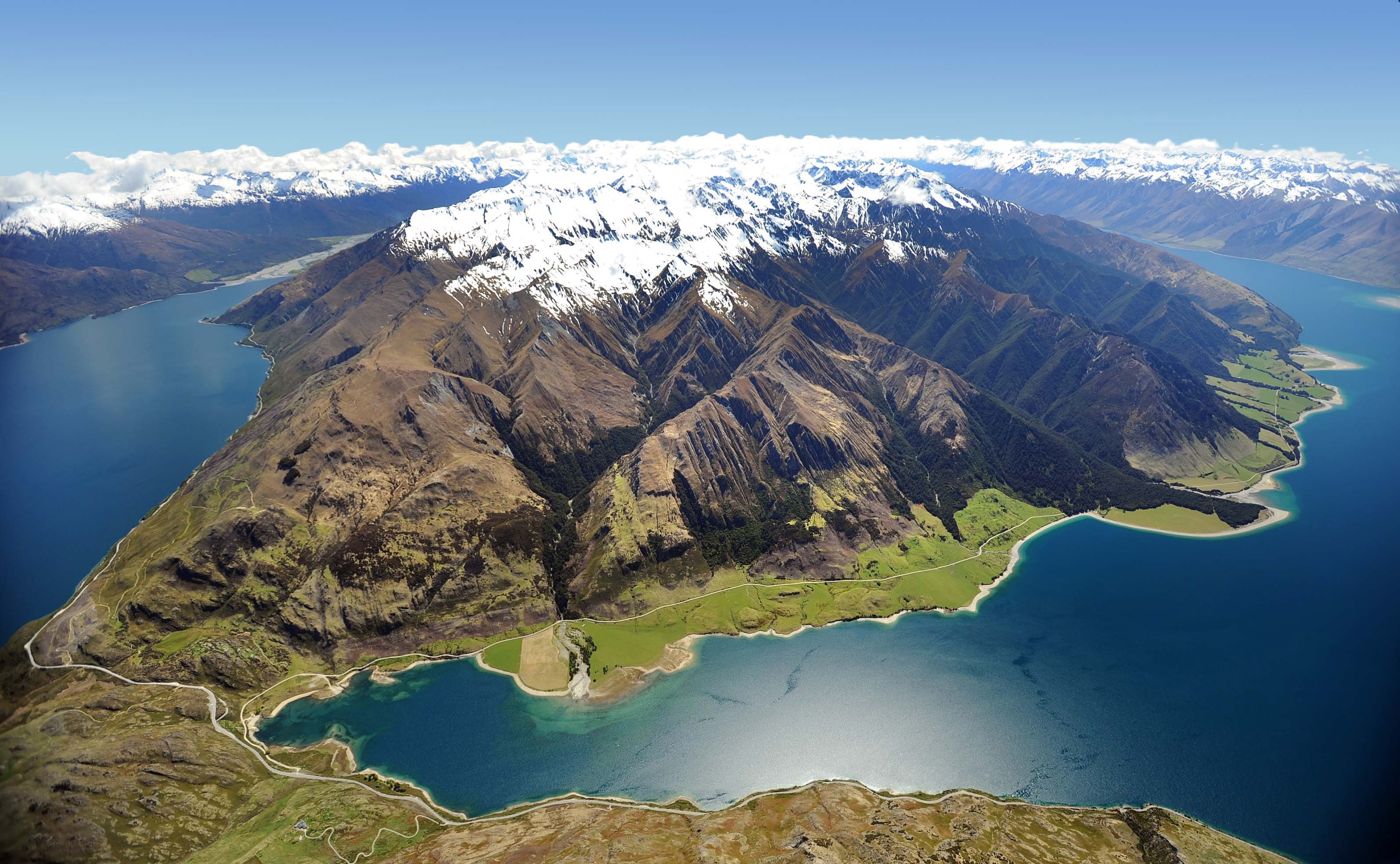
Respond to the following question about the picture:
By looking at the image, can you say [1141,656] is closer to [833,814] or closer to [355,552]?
[833,814]

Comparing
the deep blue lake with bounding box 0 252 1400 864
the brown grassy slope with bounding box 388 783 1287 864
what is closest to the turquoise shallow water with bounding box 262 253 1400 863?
the deep blue lake with bounding box 0 252 1400 864

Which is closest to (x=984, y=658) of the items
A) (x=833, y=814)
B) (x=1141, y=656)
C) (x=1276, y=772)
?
(x=1141, y=656)

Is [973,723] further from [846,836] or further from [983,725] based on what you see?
[846,836]

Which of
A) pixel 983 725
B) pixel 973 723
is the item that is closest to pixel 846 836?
pixel 973 723

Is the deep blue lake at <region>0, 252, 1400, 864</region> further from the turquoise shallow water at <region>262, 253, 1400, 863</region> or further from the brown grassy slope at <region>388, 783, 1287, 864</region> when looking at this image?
the brown grassy slope at <region>388, 783, 1287, 864</region>

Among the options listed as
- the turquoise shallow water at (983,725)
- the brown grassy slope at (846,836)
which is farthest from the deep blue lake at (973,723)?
the brown grassy slope at (846,836)

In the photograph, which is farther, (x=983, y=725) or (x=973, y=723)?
(x=973, y=723)

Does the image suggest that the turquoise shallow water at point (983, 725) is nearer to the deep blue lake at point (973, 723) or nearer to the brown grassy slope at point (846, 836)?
the deep blue lake at point (973, 723)

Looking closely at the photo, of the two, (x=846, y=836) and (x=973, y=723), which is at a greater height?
(x=846, y=836)

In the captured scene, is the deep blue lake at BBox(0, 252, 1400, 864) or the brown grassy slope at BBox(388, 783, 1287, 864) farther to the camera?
the deep blue lake at BBox(0, 252, 1400, 864)
